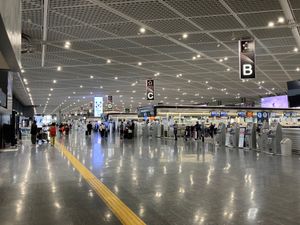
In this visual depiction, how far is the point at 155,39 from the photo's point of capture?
14164mm

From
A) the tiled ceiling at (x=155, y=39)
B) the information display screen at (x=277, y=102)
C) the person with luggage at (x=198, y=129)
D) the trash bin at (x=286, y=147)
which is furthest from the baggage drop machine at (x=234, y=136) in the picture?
the information display screen at (x=277, y=102)

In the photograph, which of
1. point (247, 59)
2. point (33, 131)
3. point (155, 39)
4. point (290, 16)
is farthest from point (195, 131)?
point (290, 16)

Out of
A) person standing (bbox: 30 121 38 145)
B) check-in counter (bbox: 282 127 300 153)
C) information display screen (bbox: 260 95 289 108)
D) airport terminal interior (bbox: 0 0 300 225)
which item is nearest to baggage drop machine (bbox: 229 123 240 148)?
airport terminal interior (bbox: 0 0 300 225)

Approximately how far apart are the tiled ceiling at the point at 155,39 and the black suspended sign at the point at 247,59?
1.31ft

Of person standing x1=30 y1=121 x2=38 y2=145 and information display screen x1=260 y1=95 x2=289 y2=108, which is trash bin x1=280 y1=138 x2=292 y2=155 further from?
information display screen x1=260 y1=95 x2=289 y2=108

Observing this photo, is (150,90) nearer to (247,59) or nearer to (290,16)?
(247,59)

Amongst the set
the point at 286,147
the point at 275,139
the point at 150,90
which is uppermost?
the point at 150,90

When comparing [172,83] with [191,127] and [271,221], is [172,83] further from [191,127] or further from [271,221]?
[271,221]

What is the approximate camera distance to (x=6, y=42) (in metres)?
4.25

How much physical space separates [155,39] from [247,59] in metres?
3.81

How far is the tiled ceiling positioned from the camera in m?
10.5

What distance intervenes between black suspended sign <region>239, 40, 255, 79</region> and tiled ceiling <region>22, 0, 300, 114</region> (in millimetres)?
399

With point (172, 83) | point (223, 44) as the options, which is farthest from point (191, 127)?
point (223, 44)

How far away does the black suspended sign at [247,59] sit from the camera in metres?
13.1
